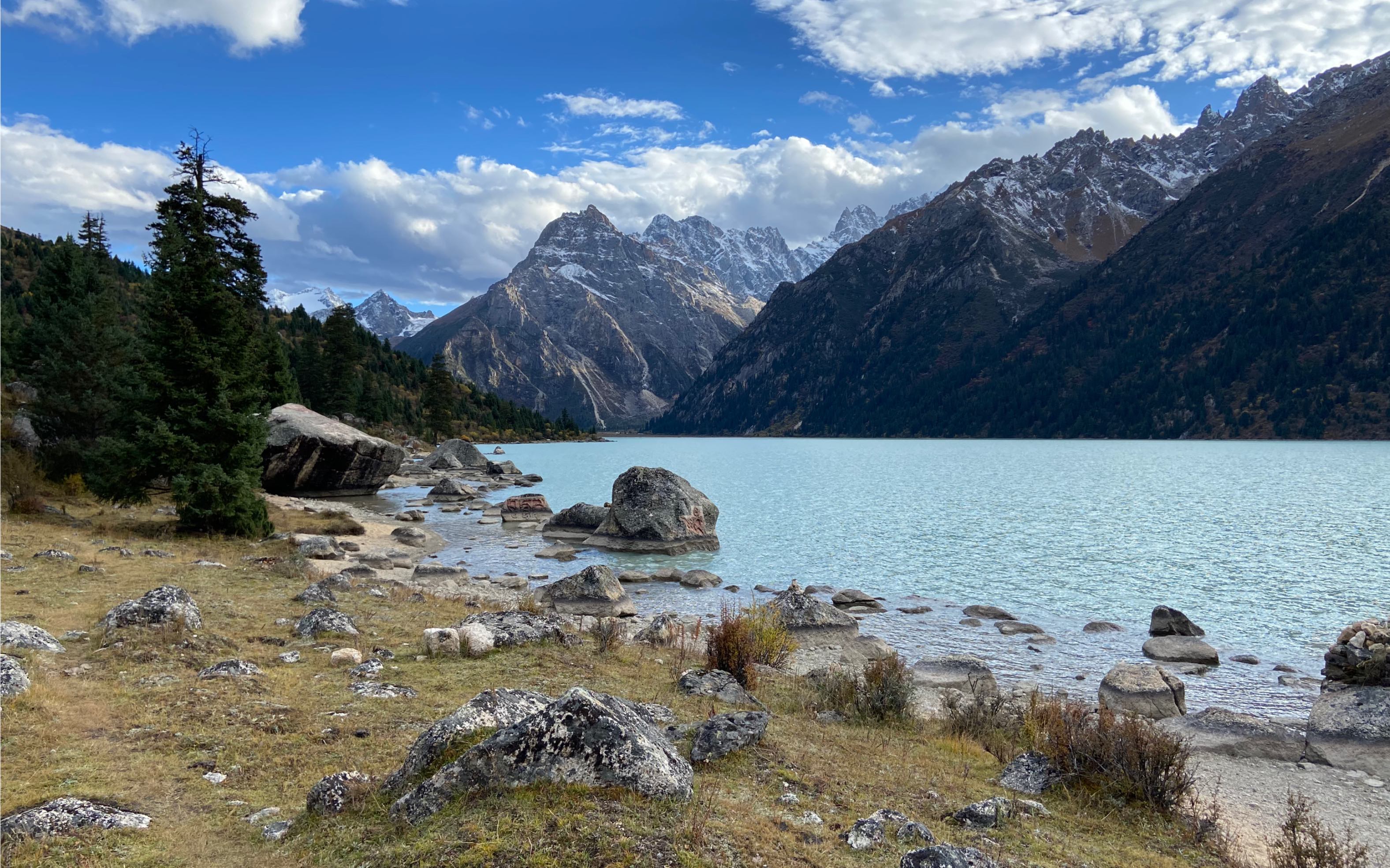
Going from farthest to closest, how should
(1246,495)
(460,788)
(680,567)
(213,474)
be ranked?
(1246,495) < (680,567) < (213,474) < (460,788)

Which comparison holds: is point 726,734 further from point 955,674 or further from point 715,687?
point 955,674

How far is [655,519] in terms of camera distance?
127 ft

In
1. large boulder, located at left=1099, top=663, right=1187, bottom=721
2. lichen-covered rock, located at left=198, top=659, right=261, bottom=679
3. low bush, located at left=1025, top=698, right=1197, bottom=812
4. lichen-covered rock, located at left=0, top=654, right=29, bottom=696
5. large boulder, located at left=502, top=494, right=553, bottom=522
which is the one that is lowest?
large boulder, located at left=502, top=494, right=553, bottom=522

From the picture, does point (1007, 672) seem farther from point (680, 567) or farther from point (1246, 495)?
point (1246, 495)

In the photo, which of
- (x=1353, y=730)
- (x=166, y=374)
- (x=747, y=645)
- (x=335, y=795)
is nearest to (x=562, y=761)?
(x=335, y=795)

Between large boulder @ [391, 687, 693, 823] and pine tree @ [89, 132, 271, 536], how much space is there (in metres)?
24.7

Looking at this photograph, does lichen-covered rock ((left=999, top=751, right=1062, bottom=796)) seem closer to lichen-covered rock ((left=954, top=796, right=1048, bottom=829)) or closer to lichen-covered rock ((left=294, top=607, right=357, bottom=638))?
lichen-covered rock ((left=954, top=796, right=1048, bottom=829))

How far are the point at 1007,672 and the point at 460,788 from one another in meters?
17.1

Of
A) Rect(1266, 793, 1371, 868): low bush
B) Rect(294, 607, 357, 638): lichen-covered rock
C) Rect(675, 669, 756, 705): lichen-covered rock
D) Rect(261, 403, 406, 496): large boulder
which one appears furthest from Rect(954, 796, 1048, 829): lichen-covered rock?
Rect(261, 403, 406, 496): large boulder

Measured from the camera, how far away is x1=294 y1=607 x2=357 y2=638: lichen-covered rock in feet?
47.0

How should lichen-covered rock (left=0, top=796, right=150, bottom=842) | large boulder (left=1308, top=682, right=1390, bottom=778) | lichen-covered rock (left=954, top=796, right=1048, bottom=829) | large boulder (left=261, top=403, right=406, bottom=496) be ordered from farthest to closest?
large boulder (left=261, top=403, right=406, bottom=496) < large boulder (left=1308, top=682, right=1390, bottom=778) < lichen-covered rock (left=954, top=796, right=1048, bottom=829) < lichen-covered rock (left=0, top=796, right=150, bottom=842)

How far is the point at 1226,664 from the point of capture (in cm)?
2008

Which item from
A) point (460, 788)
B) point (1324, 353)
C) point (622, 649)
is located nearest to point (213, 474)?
point (622, 649)

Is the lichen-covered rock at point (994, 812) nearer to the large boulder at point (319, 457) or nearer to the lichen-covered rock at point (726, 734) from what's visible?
the lichen-covered rock at point (726, 734)
